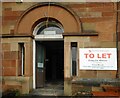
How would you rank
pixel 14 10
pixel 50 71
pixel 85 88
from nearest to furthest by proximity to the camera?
pixel 85 88 → pixel 14 10 → pixel 50 71

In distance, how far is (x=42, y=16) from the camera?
12180mm

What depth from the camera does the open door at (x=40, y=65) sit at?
510 inches

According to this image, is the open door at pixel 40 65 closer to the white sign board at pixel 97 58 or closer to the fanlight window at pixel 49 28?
the fanlight window at pixel 49 28

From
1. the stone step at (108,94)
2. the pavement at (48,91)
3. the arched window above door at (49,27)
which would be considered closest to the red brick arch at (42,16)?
the arched window above door at (49,27)

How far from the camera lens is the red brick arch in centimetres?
1198

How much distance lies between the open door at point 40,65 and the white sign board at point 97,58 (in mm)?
2142

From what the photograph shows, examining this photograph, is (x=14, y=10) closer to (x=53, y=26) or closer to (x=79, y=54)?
(x=53, y=26)

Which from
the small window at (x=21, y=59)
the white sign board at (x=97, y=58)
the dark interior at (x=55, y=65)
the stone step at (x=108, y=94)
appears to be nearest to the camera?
the stone step at (x=108, y=94)

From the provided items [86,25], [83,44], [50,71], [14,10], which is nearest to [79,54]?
[83,44]

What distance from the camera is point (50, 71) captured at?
1922 cm

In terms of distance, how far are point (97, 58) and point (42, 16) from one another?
2.78 metres

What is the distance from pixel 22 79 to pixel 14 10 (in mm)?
2834

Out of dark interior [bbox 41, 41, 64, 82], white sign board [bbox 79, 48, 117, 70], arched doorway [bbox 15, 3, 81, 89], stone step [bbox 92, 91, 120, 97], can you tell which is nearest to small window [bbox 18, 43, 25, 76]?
arched doorway [bbox 15, 3, 81, 89]

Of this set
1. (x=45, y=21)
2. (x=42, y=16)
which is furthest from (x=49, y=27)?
(x=42, y=16)
